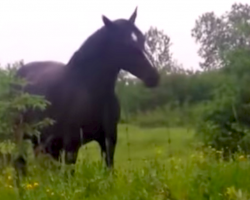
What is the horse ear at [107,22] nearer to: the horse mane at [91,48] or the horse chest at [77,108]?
the horse mane at [91,48]

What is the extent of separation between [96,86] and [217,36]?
2958 millimetres

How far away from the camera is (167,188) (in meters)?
3.79

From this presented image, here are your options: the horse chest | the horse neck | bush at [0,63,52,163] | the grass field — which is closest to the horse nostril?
the horse neck

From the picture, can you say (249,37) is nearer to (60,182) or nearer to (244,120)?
(244,120)

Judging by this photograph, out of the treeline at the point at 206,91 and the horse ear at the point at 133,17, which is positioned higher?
the horse ear at the point at 133,17

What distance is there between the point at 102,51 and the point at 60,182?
2759 millimetres

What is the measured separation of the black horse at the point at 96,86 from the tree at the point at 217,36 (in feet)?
7.14

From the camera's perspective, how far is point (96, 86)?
695cm

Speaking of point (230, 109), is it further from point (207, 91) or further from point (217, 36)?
point (217, 36)

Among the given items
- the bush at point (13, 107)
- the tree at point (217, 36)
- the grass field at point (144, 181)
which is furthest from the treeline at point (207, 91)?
the grass field at point (144, 181)

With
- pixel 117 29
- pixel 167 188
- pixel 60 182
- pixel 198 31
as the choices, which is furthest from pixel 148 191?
pixel 198 31

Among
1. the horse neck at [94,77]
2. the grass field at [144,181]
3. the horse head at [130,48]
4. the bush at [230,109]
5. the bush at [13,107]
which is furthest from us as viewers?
the bush at [230,109]

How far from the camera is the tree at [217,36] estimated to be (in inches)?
351

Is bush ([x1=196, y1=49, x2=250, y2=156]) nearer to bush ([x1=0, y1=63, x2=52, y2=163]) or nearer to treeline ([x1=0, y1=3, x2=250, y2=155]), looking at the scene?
treeline ([x1=0, y1=3, x2=250, y2=155])
